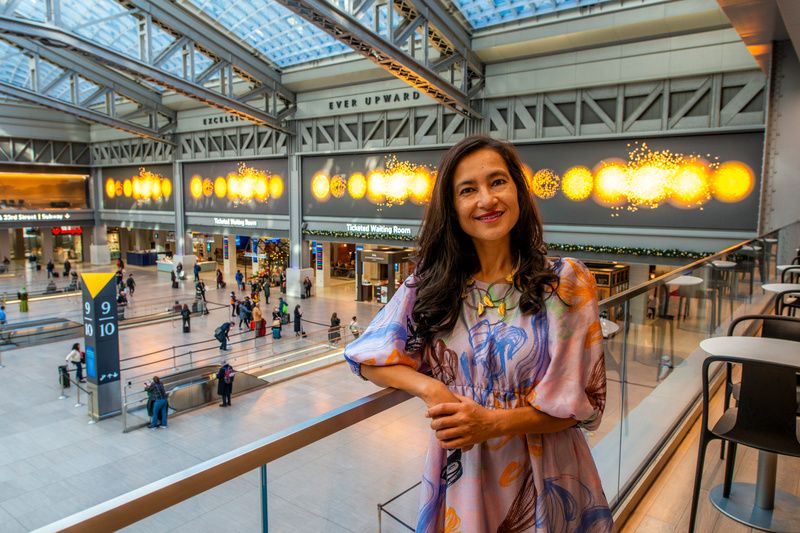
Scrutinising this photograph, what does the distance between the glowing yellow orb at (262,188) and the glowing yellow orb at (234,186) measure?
1401mm

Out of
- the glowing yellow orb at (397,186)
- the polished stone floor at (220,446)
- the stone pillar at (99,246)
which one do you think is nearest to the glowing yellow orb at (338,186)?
the glowing yellow orb at (397,186)

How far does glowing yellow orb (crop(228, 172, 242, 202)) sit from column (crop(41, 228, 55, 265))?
1901 centimetres

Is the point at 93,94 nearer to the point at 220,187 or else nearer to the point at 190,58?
the point at 220,187

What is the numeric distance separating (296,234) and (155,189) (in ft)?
41.8

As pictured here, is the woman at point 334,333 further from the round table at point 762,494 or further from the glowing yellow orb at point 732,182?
the round table at point 762,494

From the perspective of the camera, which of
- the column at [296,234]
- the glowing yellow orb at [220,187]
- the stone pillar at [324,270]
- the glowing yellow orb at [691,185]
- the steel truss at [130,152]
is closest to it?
the glowing yellow orb at [691,185]

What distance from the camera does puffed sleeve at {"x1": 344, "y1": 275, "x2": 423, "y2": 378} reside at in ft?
5.05

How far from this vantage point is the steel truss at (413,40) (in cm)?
1368

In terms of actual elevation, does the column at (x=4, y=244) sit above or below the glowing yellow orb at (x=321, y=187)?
below

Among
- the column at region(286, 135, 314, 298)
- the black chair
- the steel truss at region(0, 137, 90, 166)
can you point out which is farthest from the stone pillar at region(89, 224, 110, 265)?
the black chair

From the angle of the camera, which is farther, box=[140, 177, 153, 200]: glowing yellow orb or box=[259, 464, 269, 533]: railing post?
box=[140, 177, 153, 200]: glowing yellow orb

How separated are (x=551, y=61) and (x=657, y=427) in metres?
17.0

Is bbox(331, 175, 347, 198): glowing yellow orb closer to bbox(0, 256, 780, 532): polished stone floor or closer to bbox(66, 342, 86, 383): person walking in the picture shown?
bbox(0, 256, 780, 532): polished stone floor

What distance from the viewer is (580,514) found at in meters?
1.52
